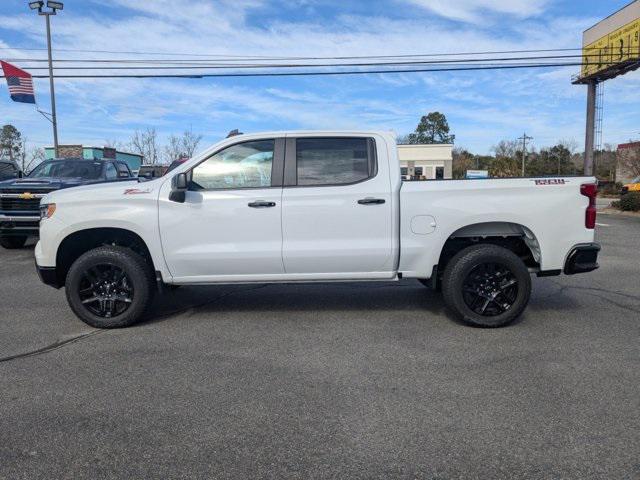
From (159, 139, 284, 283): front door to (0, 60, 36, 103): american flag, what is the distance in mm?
20436

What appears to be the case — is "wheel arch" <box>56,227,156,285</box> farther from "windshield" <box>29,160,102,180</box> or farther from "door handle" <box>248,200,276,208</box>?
"windshield" <box>29,160,102,180</box>

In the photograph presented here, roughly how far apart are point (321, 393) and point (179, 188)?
2488 mm

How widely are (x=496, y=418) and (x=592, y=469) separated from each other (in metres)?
0.68

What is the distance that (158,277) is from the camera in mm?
5465

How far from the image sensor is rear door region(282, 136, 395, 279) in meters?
5.31

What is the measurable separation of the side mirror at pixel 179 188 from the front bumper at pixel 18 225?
23.4ft

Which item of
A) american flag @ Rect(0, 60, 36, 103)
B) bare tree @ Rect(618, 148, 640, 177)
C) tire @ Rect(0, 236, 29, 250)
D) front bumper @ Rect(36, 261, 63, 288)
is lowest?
tire @ Rect(0, 236, 29, 250)

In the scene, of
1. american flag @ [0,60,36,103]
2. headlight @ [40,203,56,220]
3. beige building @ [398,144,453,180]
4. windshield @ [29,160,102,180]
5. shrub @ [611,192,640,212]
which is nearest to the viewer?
headlight @ [40,203,56,220]

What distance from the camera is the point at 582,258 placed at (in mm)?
5371

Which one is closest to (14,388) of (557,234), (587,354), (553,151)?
(587,354)

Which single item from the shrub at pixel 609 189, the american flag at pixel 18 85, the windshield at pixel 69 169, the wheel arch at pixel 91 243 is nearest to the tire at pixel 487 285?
the wheel arch at pixel 91 243

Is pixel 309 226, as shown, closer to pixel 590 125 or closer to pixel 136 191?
pixel 136 191

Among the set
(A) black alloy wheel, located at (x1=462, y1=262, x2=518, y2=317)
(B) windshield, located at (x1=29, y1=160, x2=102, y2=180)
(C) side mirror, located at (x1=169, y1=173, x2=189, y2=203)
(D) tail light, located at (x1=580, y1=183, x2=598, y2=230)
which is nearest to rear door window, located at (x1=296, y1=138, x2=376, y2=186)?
(C) side mirror, located at (x1=169, y1=173, x2=189, y2=203)

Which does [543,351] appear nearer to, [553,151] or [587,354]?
[587,354]
